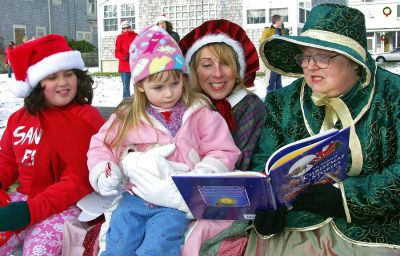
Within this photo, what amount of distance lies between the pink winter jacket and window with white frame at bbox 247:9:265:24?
67.7ft

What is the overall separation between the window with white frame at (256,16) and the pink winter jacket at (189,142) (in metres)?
20.6

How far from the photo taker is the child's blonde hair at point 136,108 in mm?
2594

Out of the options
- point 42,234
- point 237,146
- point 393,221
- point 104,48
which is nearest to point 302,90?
point 237,146

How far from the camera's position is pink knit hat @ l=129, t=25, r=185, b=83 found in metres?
2.60

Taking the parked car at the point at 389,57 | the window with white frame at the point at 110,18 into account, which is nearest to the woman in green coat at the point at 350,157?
the window with white frame at the point at 110,18

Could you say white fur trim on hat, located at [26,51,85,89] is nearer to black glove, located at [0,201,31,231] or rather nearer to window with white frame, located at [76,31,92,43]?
black glove, located at [0,201,31,231]

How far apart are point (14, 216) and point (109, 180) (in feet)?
1.60

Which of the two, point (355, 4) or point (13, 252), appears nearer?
point (13, 252)

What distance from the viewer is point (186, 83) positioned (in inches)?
108

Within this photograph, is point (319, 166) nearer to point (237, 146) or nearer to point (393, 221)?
point (393, 221)

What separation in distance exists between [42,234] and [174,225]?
0.72 meters

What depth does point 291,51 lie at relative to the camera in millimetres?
2494

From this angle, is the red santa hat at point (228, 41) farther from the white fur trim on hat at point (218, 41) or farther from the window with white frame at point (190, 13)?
the window with white frame at point (190, 13)

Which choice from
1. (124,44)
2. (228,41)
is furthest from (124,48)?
(228,41)
